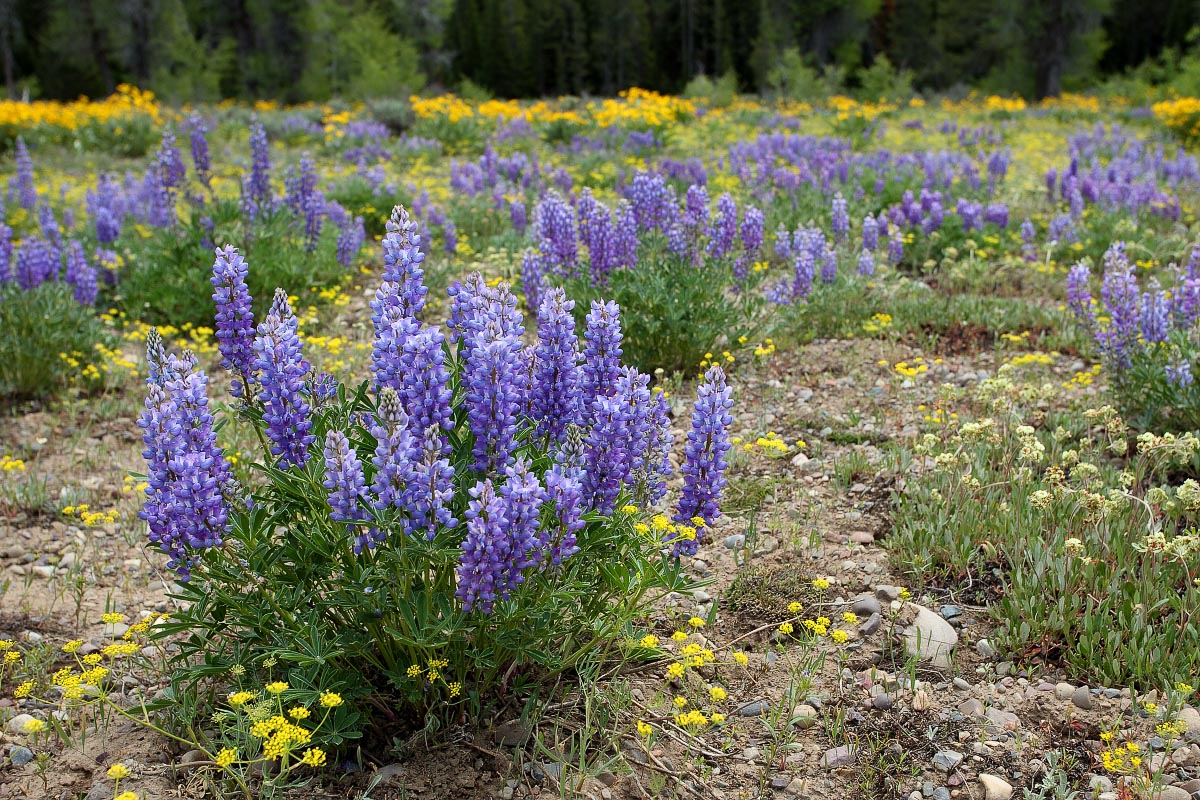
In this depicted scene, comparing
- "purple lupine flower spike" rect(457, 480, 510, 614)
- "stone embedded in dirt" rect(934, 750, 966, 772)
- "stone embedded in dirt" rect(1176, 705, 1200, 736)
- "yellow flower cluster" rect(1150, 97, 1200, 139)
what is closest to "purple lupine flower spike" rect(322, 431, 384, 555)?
"purple lupine flower spike" rect(457, 480, 510, 614)

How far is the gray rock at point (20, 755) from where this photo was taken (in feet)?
10.0

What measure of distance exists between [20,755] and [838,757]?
2.72 meters

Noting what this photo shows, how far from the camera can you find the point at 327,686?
2.85m

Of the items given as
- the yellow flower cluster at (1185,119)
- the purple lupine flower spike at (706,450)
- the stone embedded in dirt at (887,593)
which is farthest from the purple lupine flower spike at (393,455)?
the yellow flower cluster at (1185,119)

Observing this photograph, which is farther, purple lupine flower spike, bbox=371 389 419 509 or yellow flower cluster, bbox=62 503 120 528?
yellow flower cluster, bbox=62 503 120 528

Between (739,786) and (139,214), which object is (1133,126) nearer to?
(139,214)

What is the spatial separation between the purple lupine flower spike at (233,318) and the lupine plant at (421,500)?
1 cm

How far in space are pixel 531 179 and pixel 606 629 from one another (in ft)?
28.8

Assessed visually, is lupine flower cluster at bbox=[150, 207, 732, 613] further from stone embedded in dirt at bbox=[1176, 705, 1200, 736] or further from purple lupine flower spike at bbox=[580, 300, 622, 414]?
stone embedded in dirt at bbox=[1176, 705, 1200, 736]

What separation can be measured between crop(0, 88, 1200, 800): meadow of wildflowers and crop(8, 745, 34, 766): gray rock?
0.9 inches

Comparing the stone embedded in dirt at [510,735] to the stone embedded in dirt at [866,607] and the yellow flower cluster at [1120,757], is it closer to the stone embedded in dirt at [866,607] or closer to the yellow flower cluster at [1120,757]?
the stone embedded in dirt at [866,607]

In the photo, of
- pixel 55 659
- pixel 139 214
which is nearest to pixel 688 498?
pixel 55 659

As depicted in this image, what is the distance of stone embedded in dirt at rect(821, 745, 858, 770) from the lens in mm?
3090

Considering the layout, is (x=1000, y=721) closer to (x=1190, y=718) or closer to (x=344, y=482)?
(x=1190, y=718)
